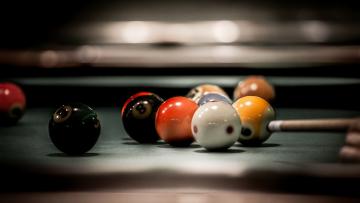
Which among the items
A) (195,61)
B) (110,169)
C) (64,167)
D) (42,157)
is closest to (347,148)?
(110,169)

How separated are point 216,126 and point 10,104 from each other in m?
1.41

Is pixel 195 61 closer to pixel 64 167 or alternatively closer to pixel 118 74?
pixel 118 74

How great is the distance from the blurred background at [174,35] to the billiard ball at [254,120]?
9.71 feet

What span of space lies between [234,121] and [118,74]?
345 centimetres

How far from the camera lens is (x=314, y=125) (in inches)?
98.3

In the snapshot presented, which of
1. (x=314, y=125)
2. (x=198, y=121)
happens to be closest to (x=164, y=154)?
(x=198, y=121)

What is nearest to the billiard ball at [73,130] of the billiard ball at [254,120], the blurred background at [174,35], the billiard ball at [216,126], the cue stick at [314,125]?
the billiard ball at [216,126]

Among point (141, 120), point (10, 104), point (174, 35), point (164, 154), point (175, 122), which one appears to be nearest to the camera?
point (164, 154)

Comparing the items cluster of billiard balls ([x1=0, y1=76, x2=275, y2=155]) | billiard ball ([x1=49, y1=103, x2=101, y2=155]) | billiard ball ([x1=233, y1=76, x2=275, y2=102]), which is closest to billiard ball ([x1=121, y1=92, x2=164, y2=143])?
cluster of billiard balls ([x1=0, y1=76, x2=275, y2=155])

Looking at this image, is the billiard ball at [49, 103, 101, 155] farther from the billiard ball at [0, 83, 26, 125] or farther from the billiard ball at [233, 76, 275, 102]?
the billiard ball at [233, 76, 275, 102]

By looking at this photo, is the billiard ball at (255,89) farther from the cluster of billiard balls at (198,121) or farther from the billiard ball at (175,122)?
the billiard ball at (175,122)

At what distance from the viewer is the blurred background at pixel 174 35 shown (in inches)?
240

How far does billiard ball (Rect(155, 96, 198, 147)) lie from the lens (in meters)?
2.69

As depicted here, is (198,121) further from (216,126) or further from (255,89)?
(255,89)
